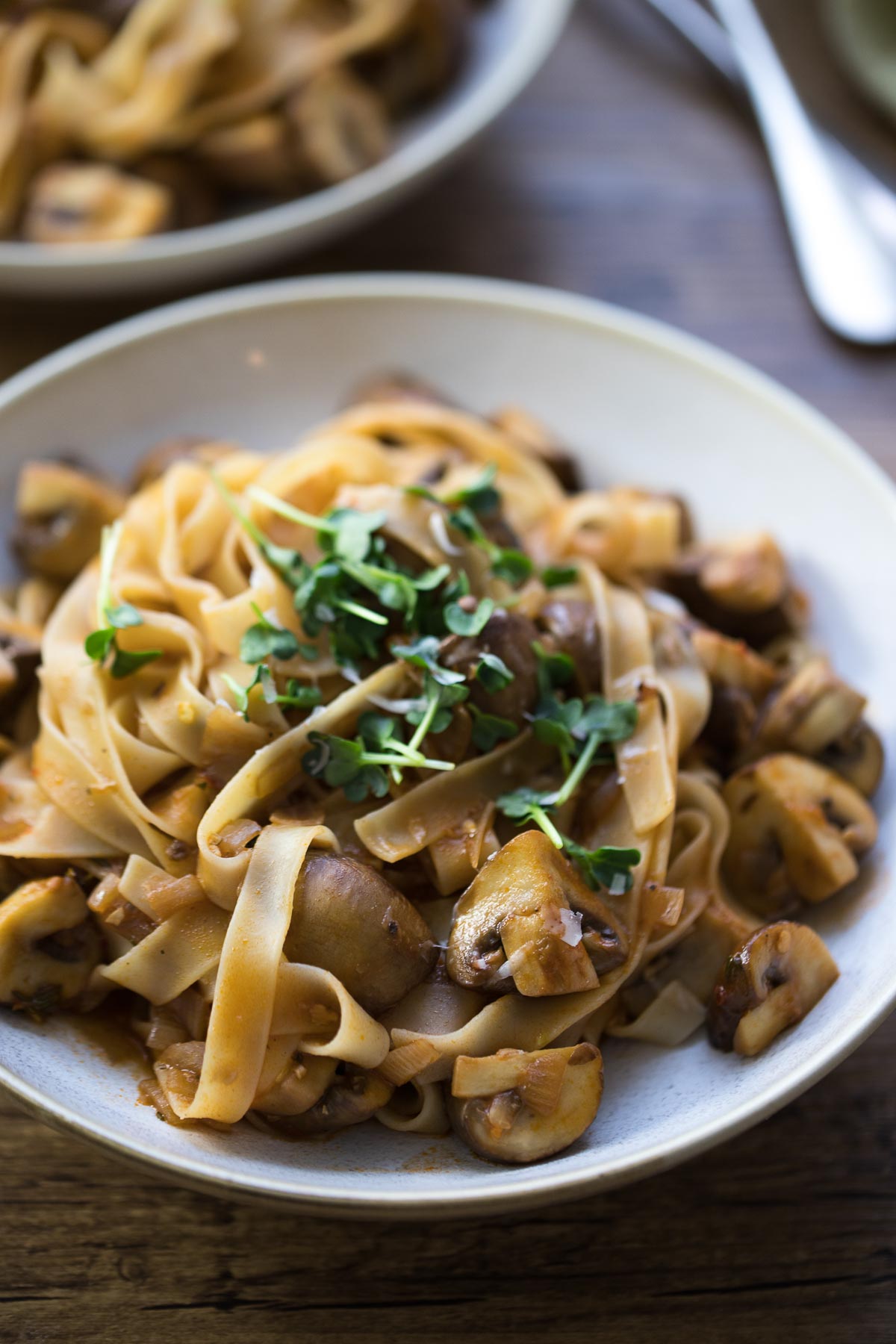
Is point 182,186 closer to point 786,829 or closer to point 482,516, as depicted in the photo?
point 482,516

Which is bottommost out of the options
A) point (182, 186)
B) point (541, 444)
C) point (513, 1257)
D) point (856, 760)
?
point (513, 1257)

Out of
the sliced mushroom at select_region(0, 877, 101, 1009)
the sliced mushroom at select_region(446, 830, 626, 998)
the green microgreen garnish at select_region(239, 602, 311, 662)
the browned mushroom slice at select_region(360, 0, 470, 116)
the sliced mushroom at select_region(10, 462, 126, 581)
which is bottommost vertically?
the sliced mushroom at select_region(0, 877, 101, 1009)

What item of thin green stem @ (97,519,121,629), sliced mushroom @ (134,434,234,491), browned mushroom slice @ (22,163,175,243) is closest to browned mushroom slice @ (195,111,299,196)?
browned mushroom slice @ (22,163,175,243)

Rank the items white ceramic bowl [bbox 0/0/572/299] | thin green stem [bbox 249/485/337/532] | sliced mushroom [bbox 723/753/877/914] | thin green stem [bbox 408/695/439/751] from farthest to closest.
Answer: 1. white ceramic bowl [bbox 0/0/572/299]
2. thin green stem [bbox 249/485/337/532]
3. sliced mushroom [bbox 723/753/877/914]
4. thin green stem [bbox 408/695/439/751]

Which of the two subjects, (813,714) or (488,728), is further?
(813,714)

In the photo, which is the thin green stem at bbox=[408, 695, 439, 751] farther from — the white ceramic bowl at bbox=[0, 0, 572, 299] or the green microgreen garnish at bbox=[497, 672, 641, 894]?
the white ceramic bowl at bbox=[0, 0, 572, 299]

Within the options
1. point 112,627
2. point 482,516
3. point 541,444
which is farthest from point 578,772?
point 541,444

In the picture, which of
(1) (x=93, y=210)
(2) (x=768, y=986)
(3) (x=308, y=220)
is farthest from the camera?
(1) (x=93, y=210)

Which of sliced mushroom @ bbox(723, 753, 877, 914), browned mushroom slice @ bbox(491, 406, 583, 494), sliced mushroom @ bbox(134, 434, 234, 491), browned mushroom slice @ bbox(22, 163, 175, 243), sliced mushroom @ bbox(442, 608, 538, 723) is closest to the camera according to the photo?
sliced mushroom @ bbox(442, 608, 538, 723)
